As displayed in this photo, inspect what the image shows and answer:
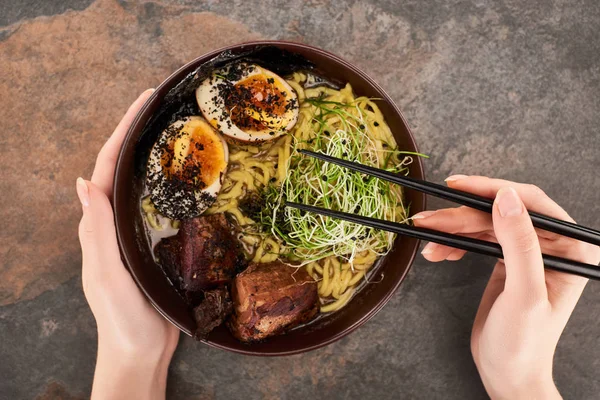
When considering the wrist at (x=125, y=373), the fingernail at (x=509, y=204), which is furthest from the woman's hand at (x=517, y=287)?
the wrist at (x=125, y=373)

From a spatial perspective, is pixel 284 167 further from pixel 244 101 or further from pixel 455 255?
pixel 455 255

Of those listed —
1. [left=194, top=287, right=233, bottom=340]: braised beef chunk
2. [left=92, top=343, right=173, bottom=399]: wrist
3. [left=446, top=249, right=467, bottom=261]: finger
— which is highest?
[left=446, top=249, right=467, bottom=261]: finger

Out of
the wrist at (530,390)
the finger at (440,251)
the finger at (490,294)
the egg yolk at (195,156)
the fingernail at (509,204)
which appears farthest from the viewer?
the finger at (490,294)

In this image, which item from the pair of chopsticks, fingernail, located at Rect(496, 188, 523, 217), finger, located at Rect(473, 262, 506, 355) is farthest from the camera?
finger, located at Rect(473, 262, 506, 355)

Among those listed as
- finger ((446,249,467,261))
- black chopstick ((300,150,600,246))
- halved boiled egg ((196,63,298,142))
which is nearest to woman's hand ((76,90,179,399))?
halved boiled egg ((196,63,298,142))

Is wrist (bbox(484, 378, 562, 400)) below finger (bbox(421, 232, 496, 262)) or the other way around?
below

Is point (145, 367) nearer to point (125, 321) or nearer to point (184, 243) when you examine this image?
point (125, 321)

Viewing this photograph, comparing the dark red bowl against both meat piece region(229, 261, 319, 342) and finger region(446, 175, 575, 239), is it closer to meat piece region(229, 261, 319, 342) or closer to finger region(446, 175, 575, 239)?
meat piece region(229, 261, 319, 342)

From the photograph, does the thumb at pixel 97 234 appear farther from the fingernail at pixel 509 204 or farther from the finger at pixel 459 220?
the fingernail at pixel 509 204
